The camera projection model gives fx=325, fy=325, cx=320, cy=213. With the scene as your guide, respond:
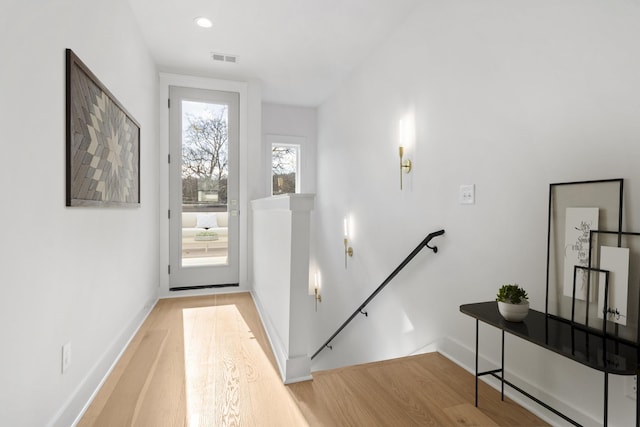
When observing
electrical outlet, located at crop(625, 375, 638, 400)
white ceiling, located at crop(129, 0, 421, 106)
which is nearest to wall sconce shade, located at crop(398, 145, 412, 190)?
white ceiling, located at crop(129, 0, 421, 106)

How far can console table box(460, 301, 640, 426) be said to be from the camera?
108 cm

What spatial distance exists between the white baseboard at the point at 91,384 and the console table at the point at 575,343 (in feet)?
6.46

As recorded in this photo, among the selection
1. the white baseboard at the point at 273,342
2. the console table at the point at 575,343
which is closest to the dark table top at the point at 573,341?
the console table at the point at 575,343

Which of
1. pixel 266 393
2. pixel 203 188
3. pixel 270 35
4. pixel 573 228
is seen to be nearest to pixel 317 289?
pixel 203 188

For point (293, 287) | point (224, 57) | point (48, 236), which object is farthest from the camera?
point (224, 57)

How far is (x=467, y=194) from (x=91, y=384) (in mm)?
2480

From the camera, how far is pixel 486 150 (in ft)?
6.38

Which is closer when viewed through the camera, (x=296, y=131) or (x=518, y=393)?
(x=518, y=393)

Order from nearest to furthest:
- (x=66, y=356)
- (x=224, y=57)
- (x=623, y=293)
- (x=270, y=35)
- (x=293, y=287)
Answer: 1. (x=623, y=293)
2. (x=66, y=356)
3. (x=293, y=287)
4. (x=270, y=35)
5. (x=224, y=57)

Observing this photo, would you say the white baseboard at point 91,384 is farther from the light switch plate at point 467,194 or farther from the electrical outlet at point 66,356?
the light switch plate at point 467,194

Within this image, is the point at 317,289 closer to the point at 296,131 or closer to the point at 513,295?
the point at 296,131

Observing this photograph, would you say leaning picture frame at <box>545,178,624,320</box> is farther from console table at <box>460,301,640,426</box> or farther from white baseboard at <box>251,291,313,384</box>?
white baseboard at <box>251,291,313,384</box>

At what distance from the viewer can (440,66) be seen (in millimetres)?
2332

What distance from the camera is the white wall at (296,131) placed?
501 cm
